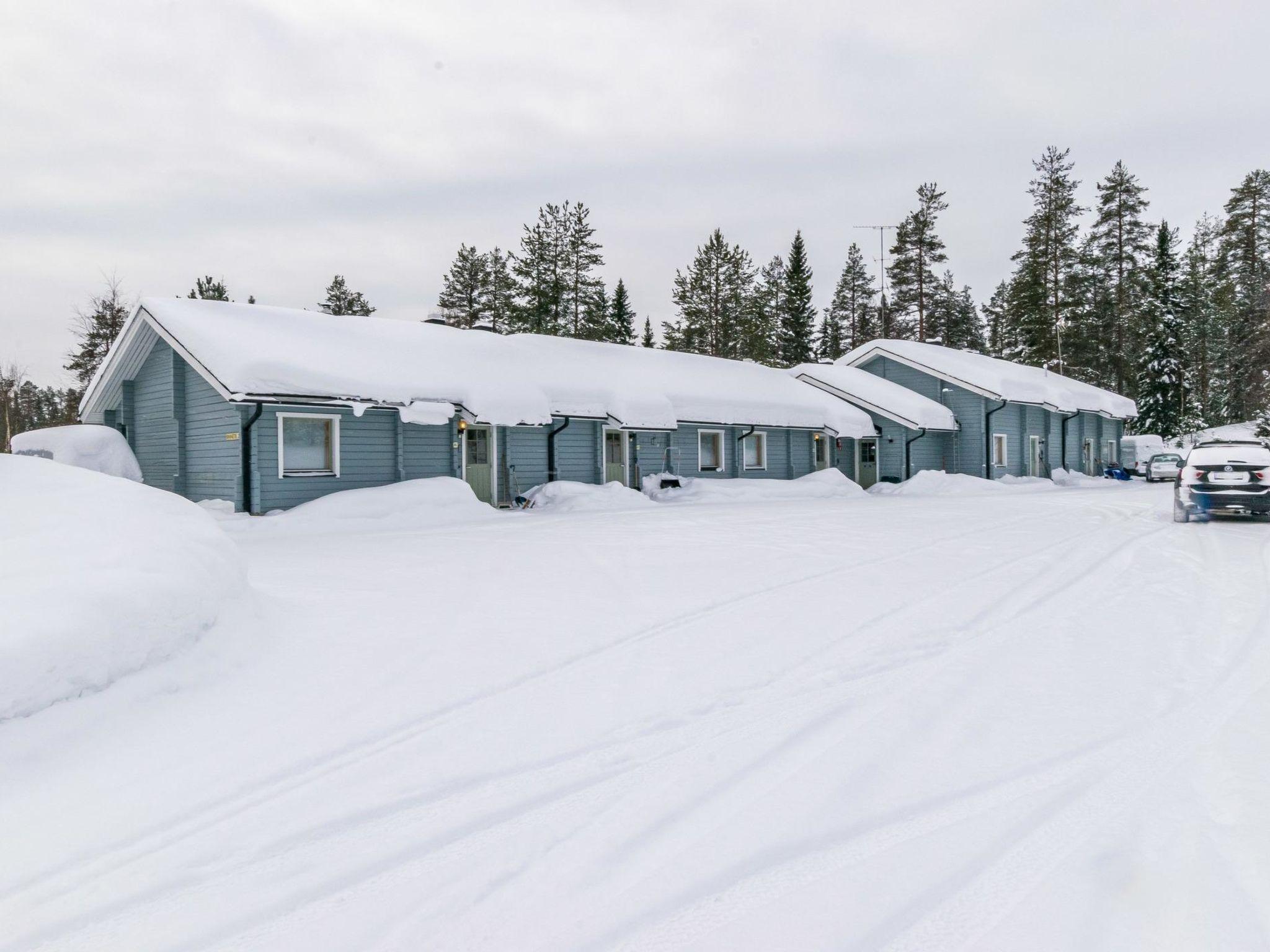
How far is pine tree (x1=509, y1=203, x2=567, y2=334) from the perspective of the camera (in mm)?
45438

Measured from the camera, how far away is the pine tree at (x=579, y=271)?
46.1 meters

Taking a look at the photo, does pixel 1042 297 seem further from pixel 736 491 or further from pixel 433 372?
pixel 433 372

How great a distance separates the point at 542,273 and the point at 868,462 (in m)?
23.4

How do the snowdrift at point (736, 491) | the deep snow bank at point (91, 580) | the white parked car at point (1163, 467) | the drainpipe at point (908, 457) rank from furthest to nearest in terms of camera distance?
1. the white parked car at point (1163, 467)
2. the drainpipe at point (908, 457)
3. the snowdrift at point (736, 491)
4. the deep snow bank at point (91, 580)

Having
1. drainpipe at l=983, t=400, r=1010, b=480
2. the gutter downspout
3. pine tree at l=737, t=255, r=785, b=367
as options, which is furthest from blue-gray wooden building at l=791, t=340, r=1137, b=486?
pine tree at l=737, t=255, r=785, b=367

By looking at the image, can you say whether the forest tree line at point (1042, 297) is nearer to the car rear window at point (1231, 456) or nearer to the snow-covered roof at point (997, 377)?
the snow-covered roof at point (997, 377)

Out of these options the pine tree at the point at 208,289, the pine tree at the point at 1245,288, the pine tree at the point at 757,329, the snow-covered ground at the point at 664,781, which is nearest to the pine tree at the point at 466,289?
the pine tree at the point at 208,289

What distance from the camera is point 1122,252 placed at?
52031 millimetres

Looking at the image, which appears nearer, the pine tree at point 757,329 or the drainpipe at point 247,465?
the drainpipe at point 247,465

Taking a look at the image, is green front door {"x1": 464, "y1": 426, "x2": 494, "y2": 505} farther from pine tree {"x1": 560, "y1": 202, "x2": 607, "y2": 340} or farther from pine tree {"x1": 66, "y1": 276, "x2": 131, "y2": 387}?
pine tree {"x1": 560, "y1": 202, "x2": 607, "y2": 340}

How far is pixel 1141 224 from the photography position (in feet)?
170

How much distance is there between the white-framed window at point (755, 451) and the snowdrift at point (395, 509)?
11.5m

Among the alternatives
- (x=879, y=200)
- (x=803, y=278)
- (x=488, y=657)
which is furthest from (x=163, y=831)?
(x=879, y=200)

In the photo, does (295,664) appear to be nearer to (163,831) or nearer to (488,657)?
(488,657)
